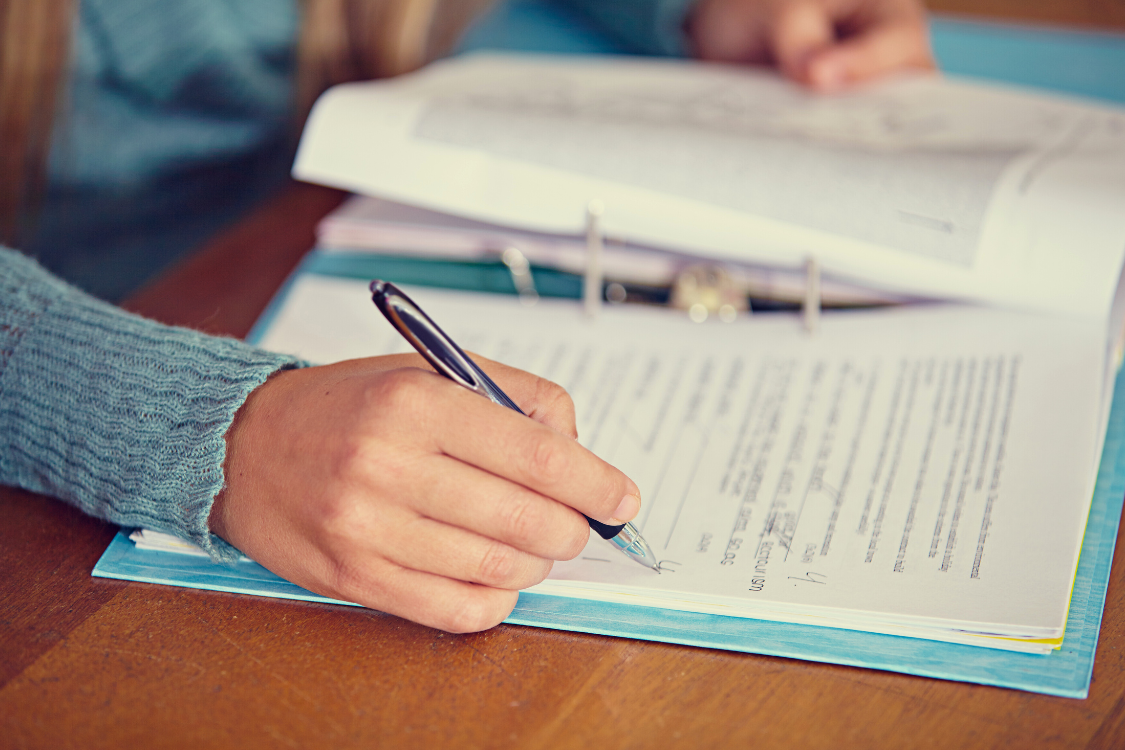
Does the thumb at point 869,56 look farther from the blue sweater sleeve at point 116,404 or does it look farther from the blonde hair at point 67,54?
the blue sweater sleeve at point 116,404

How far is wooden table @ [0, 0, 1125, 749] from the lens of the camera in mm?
328

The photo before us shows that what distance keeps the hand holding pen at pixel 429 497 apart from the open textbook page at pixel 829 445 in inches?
1.8

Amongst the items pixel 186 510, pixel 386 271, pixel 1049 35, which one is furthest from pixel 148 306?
pixel 1049 35

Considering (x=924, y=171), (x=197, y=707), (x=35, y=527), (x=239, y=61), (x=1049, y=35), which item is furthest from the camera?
(x=1049, y=35)

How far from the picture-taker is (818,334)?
57 cm

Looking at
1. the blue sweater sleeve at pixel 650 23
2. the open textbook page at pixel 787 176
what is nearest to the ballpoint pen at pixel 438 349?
the open textbook page at pixel 787 176

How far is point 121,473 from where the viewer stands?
422mm

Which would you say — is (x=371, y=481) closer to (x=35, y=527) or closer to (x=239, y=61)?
(x=35, y=527)

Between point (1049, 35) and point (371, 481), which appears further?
point (1049, 35)

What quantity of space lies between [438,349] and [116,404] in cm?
18

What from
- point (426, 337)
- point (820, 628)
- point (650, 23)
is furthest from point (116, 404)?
point (650, 23)

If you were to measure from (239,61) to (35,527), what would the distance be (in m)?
0.55

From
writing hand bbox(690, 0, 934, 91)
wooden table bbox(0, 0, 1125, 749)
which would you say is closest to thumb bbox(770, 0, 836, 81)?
writing hand bbox(690, 0, 934, 91)

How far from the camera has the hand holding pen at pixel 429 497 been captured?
355 mm
